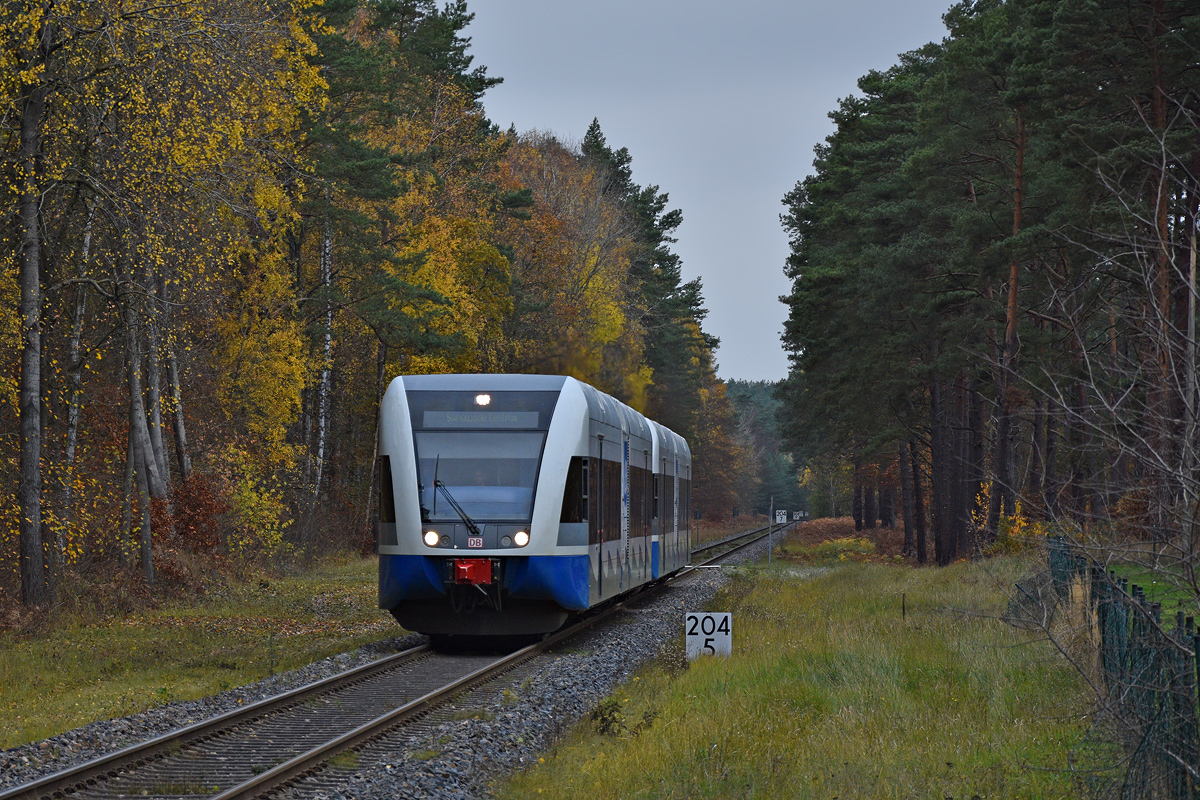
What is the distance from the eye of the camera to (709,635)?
1368 centimetres

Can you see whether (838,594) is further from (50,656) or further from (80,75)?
(80,75)

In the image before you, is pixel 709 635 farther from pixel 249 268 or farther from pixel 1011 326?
pixel 249 268

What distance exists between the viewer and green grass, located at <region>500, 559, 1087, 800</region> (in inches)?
302

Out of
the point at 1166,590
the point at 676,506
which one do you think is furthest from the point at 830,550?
the point at 1166,590

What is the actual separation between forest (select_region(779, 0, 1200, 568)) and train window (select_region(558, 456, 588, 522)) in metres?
4.74

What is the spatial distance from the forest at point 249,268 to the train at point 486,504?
16.2 ft

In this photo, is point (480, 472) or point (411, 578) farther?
point (480, 472)

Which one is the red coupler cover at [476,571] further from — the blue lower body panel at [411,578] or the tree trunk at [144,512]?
the tree trunk at [144,512]

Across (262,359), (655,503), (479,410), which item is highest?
(262,359)

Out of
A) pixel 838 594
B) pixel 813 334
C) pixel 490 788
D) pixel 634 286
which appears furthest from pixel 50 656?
pixel 634 286

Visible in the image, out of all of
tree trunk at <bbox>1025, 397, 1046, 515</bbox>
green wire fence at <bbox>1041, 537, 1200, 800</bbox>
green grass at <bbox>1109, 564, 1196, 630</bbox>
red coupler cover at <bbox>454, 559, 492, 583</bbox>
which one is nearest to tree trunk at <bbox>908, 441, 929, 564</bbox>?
tree trunk at <bbox>1025, 397, 1046, 515</bbox>

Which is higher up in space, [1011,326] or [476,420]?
[1011,326]

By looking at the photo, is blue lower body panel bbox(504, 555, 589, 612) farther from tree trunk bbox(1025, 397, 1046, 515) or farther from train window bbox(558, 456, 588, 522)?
tree trunk bbox(1025, 397, 1046, 515)

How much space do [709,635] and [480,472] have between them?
3200 mm
